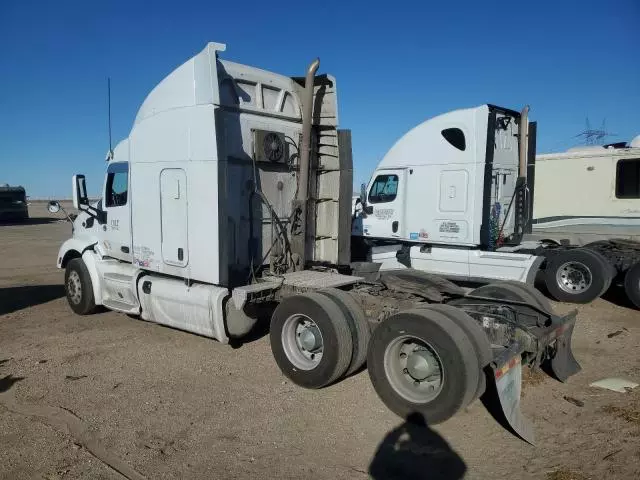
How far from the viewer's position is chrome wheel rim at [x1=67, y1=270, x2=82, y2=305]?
8.27 meters

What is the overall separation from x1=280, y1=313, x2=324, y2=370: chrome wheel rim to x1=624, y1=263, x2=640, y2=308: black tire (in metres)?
6.76

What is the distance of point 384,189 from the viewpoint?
36.9 feet

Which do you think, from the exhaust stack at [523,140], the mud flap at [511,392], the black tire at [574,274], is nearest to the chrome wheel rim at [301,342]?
the mud flap at [511,392]

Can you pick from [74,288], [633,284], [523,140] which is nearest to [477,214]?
[523,140]

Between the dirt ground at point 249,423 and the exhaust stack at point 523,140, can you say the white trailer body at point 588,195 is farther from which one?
the dirt ground at point 249,423

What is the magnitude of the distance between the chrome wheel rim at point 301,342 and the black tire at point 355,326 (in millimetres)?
367

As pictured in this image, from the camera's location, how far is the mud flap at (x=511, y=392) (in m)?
4.12

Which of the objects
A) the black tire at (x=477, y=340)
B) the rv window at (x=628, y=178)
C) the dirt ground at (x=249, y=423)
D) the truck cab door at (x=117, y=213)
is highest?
the rv window at (x=628, y=178)

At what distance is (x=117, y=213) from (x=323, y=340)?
Answer: 445 cm

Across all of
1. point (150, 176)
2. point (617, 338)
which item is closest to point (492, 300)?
point (617, 338)

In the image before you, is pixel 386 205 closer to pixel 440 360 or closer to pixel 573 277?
pixel 573 277

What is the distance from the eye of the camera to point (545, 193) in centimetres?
1248

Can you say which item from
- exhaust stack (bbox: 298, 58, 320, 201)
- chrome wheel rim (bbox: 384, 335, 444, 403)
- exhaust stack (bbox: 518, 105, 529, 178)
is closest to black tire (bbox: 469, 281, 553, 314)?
chrome wheel rim (bbox: 384, 335, 444, 403)

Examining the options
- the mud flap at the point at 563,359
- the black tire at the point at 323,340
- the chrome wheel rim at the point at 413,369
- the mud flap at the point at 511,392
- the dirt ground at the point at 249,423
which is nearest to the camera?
the dirt ground at the point at 249,423
